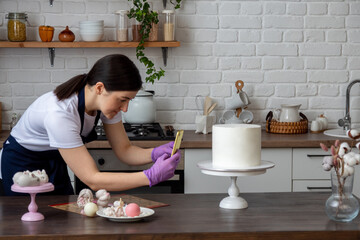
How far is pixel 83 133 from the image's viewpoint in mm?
2814

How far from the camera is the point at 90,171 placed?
2408 millimetres

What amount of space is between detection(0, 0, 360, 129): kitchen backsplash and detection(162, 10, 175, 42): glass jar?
15 centimetres

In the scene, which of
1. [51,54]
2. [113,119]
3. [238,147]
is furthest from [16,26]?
[238,147]

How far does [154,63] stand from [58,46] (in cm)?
72

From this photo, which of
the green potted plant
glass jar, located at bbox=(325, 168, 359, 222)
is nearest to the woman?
glass jar, located at bbox=(325, 168, 359, 222)

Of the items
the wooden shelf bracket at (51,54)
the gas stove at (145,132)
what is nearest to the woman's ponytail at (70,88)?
the gas stove at (145,132)

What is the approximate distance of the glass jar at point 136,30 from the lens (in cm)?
406

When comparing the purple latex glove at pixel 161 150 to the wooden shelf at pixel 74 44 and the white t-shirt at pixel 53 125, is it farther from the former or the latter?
the wooden shelf at pixel 74 44

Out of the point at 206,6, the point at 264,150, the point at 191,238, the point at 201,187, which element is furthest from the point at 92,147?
the point at 191,238

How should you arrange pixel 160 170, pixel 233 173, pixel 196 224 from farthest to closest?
pixel 160 170
pixel 233 173
pixel 196 224

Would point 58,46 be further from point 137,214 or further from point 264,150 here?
point 137,214

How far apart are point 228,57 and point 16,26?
1.56 meters

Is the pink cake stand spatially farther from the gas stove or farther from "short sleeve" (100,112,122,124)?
the gas stove

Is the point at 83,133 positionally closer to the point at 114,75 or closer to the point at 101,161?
the point at 114,75
